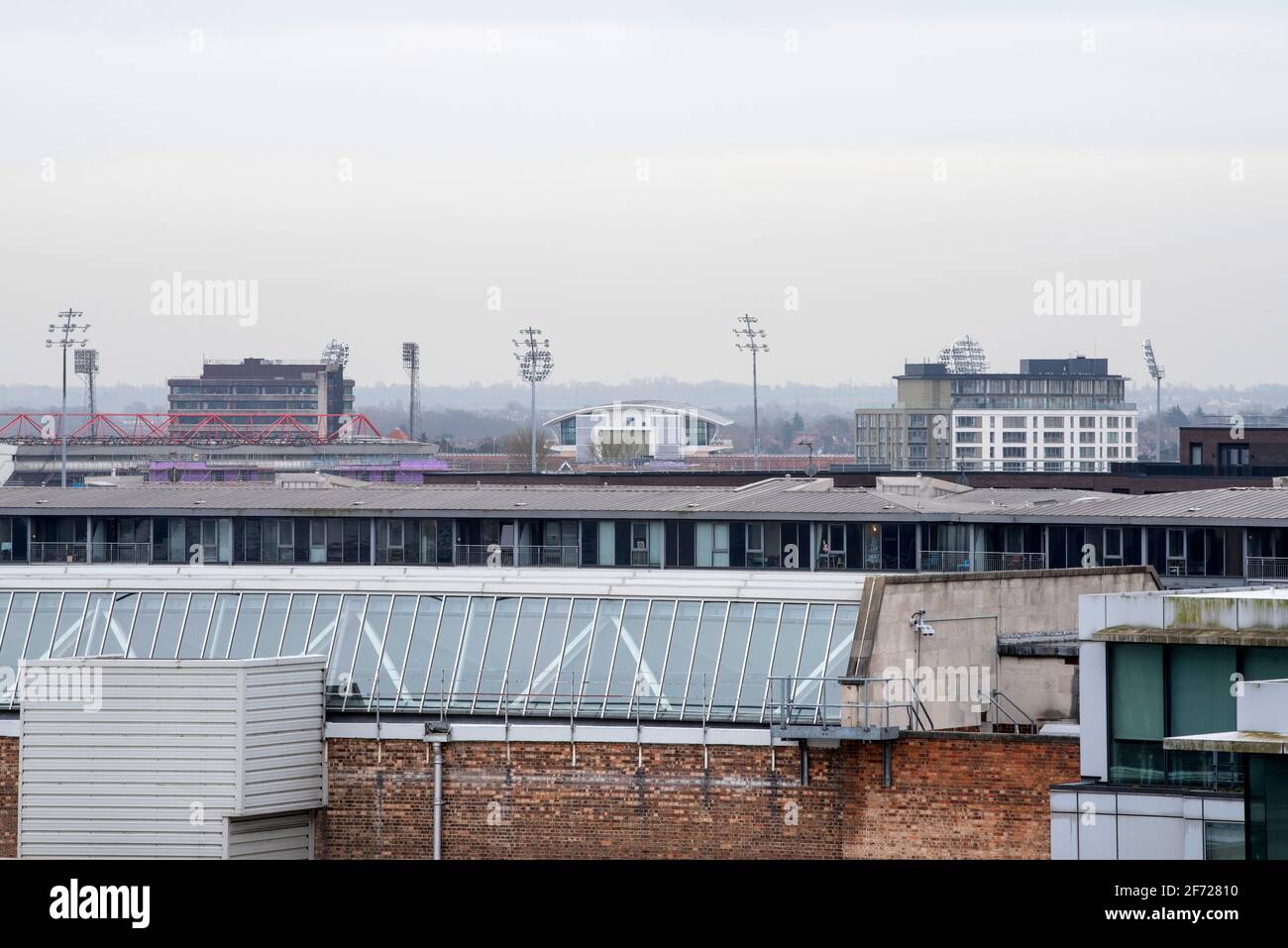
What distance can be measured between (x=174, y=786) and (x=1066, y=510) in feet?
139

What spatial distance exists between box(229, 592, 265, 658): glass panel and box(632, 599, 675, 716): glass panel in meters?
7.66

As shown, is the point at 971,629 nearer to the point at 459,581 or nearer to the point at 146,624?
the point at 459,581

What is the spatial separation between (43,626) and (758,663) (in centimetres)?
1413

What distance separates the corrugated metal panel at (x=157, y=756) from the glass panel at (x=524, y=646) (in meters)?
3.81

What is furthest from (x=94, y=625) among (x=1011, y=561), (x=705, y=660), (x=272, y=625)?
(x=1011, y=561)

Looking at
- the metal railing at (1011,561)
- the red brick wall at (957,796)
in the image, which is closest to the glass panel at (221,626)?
the red brick wall at (957,796)

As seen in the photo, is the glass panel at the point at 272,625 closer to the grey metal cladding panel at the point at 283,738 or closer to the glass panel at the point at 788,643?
the grey metal cladding panel at the point at 283,738

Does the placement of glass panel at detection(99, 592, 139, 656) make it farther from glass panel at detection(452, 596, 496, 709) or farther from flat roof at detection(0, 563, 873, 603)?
glass panel at detection(452, 596, 496, 709)

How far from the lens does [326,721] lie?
108 ft

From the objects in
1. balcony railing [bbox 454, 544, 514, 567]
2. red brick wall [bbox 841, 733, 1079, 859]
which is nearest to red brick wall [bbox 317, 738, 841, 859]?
red brick wall [bbox 841, 733, 1079, 859]
